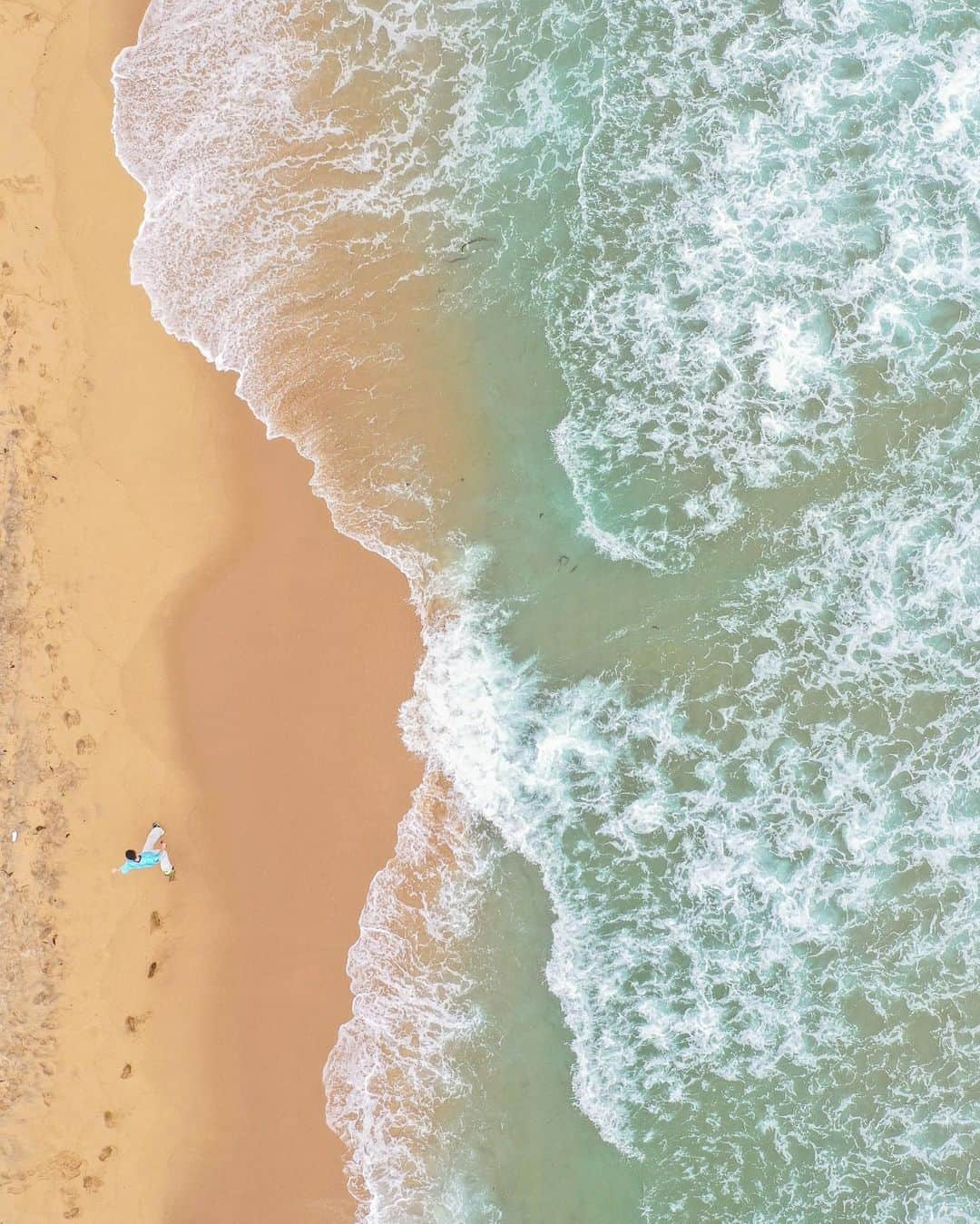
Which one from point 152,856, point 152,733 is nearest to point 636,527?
point 152,733

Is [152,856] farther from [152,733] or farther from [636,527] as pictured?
[636,527]

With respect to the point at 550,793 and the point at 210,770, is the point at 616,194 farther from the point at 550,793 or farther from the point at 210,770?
the point at 210,770

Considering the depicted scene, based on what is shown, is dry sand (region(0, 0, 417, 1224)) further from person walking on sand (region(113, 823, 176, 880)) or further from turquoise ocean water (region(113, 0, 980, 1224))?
turquoise ocean water (region(113, 0, 980, 1224))

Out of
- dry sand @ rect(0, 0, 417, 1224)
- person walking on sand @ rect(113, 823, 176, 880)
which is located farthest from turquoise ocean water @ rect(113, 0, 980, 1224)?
person walking on sand @ rect(113, 823, 176, 880)

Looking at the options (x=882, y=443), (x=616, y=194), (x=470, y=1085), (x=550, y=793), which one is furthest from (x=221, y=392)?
(x=470, y=1085)

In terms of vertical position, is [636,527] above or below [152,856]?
above
